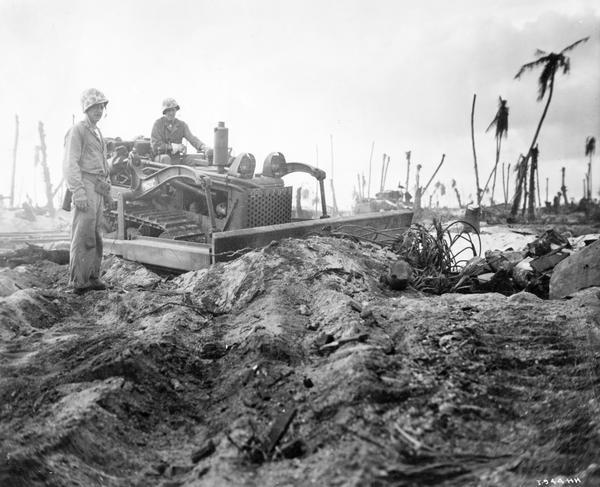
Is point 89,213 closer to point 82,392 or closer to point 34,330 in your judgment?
point 34,330

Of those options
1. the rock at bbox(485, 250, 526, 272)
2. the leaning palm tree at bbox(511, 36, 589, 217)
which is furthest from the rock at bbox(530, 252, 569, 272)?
the leaning palm tree at bbox(511, 36, 589, 217)

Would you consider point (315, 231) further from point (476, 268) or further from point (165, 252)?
point (476, 268)

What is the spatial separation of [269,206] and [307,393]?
17.0ft

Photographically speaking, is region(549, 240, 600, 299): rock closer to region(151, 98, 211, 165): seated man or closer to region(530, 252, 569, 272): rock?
region(530, 252, 569, 272): rock

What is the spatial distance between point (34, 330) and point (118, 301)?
992 millimetres

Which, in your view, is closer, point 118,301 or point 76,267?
point 118,301

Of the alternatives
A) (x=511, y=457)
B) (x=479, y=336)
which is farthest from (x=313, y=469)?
(x=479, y=336)

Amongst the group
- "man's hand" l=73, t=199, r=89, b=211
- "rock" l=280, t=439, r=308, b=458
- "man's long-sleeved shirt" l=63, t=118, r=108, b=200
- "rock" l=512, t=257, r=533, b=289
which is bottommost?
"rock" l=280, t=439, r=308, b=458

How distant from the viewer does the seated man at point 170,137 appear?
9266mm

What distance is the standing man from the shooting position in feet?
18.9

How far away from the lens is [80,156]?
583cm

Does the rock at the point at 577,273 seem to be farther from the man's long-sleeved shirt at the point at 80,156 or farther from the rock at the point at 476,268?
the man's long-sleeved shirt at the point at 80,156

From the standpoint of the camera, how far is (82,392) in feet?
10.1

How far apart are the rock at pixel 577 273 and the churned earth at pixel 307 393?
71cm
